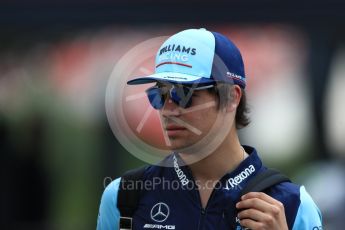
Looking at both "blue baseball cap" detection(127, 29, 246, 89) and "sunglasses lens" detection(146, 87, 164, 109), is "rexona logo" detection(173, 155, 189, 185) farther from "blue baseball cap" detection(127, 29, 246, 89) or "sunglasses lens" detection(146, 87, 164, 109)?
"blue baseball cap" detection(127, 29, 246, 89)

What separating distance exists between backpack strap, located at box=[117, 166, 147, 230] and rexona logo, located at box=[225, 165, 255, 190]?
346 mm

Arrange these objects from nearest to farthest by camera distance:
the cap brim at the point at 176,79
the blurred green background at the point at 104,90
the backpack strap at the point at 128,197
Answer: the cap brim at the point at 176,79 → the backpack strap at the point at 128,197 → the blurred green background at the point at 104,90

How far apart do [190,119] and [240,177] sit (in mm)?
300

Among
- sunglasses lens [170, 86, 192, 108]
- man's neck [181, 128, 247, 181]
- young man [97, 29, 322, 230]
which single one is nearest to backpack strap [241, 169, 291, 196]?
young man [97, 29, 322, 230]

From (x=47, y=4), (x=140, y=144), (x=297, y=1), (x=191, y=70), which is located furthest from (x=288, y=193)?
(x=47, y=4)

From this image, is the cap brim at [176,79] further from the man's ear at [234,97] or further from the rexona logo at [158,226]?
the rexona logo at [158,226]

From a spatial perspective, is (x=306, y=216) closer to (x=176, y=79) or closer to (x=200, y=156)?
(x=200, y=156)

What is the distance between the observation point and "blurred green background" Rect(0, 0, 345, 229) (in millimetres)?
7188

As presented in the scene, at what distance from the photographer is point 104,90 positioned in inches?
312

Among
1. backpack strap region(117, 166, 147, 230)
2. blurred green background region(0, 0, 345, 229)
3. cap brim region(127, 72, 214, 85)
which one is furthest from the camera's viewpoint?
blurred green background region(0, 0, 345, 229)

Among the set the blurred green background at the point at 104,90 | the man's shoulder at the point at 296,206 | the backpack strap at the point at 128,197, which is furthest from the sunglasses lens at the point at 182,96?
the blurred green background at the point at 104,90

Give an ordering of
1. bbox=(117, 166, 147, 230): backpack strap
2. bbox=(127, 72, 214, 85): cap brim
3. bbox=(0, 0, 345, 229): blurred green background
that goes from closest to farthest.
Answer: bbox=(127, 72, 214, 85): cap brim → bbox=(117, 166, 147, 230): backpack strap → bbox=(0, 0, 345, 229): blurred green background

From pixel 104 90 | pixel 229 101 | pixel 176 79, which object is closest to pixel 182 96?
pixel 176 79

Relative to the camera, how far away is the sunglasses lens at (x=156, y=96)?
291 centimetres
